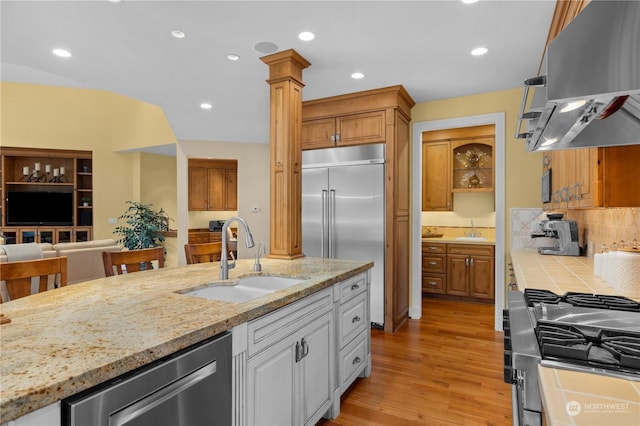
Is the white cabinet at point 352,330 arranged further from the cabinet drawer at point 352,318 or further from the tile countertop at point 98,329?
the tile countertop at point 98,329

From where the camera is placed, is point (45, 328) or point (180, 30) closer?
point (45, 328)

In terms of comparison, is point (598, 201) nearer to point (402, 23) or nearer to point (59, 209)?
point (402, 23)

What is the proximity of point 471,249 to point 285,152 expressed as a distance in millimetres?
3245

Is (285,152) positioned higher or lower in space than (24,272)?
higher

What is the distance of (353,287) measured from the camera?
2477 millimetres

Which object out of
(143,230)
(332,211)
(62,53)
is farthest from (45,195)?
(332,211)

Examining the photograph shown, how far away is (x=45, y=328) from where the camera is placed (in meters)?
1.15

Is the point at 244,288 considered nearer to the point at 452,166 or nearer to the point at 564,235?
the point at 564,235

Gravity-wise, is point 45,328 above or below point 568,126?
below

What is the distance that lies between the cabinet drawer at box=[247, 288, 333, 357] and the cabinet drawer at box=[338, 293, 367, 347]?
23 cm

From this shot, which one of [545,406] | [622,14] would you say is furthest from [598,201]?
[545,406]

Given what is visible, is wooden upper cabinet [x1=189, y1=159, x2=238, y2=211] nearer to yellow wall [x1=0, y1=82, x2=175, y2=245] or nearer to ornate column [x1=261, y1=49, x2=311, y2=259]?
yellow wall [x1=0, y1=82, x2=175, y2=245]

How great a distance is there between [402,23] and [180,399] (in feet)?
8.38

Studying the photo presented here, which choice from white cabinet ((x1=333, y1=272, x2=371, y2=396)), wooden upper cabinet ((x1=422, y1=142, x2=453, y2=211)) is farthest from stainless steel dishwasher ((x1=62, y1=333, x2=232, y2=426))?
wooden upper cabinet ((x1=422, y1=142, x2=453, y2=211))
